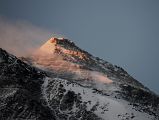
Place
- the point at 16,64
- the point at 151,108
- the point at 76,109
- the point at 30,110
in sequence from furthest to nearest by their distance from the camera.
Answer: the point at 151,108, the point at 16,64, the point at 76,109, the point at 30,110

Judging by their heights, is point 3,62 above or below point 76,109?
above

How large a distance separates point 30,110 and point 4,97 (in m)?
10.8

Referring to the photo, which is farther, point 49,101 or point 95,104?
point 95,104

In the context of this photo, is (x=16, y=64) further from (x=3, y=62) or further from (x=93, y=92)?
(x=93, y=92)

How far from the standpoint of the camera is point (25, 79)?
175 m

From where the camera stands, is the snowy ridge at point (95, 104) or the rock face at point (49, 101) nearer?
the rock face at point (49, 101)

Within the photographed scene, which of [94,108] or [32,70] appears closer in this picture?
[94,108]

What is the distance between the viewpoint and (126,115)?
16750 centimetres

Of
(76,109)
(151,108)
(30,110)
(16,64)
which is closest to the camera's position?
(30,110)

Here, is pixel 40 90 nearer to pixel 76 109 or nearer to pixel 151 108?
pixel 76 109

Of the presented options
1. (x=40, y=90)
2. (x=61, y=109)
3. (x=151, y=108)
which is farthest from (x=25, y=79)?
(x=151, y=108)

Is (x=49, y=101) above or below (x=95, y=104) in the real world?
below

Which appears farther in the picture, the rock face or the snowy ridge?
the snowy ridge

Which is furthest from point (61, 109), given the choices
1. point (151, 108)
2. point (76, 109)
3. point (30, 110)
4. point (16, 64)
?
point (151, 108)
